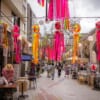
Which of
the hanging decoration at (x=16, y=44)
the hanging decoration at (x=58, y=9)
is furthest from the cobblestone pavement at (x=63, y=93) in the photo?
the hanging decoration at (x=58, y=9)

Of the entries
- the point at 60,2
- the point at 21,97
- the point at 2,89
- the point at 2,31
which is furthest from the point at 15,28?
the point at 2,89

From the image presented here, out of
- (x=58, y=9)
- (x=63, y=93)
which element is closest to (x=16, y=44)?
(x=63, y=93)

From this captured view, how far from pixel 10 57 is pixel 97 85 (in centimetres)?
768

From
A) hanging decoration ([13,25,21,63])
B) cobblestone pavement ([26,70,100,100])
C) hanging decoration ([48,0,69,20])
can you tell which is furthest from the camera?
hanging decoration ([13,25,21,63])

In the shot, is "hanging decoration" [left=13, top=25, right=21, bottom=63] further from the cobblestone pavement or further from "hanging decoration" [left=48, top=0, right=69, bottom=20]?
"hanging decoration" [left=48, top=0, right=69, bottom=20]

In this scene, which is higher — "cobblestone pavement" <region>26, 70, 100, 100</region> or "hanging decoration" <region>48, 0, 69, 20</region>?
"hanging decoration" <region>48, 0, 69, 20</region>

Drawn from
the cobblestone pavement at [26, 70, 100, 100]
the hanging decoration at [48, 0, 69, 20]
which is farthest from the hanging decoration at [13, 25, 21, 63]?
the hanging decoration at [48, 0, 69, 20]

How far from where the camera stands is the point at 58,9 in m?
15.6

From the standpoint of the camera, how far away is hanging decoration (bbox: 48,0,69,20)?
608 inches

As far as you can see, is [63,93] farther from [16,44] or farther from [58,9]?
[16,44]

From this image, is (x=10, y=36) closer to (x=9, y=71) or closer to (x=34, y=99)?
(x=34, y=99)

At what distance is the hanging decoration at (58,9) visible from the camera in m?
15.4

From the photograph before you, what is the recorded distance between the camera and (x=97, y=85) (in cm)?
2523

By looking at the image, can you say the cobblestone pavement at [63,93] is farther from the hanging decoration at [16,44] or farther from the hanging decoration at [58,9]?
the hanging decoration at [58,9]
